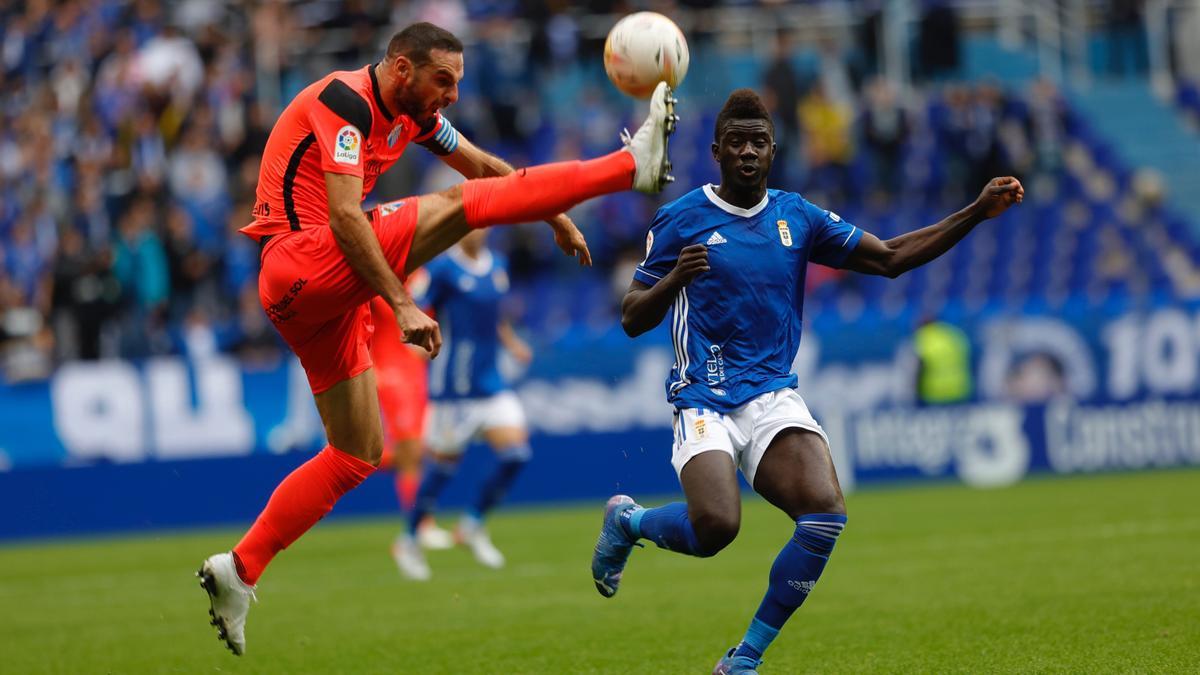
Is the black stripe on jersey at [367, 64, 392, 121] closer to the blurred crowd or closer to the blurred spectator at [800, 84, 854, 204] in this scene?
the blurred crowd

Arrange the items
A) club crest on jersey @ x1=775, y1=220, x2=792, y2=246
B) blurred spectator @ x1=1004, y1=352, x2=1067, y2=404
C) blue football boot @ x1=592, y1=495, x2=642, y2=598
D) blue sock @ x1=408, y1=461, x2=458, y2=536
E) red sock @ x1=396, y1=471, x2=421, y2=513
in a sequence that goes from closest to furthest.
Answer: club crest on jersey @ x1=775, y1=220, x2=792, y2=246 → blue football boot @ x1=592, y1=495, x2=642, y2=598 → blue sock @ x1=408, y1=461, x2=458, y2=536 → red sock @ x1=396, y1=471, x2=421, y2=513 → blurred spectator @ x1=1004, y1=352, x2=1067, y2=404

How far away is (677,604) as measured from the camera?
35.6 feet

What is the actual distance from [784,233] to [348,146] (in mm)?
2042

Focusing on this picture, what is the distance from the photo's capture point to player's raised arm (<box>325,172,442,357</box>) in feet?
23.6

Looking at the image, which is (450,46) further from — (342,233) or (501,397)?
(501,397)

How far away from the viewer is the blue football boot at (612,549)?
808 cm

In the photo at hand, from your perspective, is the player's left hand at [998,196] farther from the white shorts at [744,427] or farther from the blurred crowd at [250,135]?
the blurred crowd at [250,135]

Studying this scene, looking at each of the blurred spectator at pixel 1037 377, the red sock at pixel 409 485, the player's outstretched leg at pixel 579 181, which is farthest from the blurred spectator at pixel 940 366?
the player's outstretched leg at pixel 579 181

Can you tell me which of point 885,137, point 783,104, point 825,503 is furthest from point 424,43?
point 885,137

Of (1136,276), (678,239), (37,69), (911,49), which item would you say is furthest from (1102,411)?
(37,69)

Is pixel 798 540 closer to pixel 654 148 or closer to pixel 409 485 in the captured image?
pixel 654 148

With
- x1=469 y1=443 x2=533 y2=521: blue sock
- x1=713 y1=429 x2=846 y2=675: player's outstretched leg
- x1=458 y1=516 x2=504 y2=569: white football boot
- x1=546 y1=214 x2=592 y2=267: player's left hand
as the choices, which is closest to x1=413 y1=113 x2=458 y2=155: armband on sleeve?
x1=546 y1=214 x2=592 y2=267: player's left hand

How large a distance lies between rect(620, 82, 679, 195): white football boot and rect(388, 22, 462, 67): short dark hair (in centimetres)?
105

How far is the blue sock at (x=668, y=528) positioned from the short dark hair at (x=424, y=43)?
2328mm
